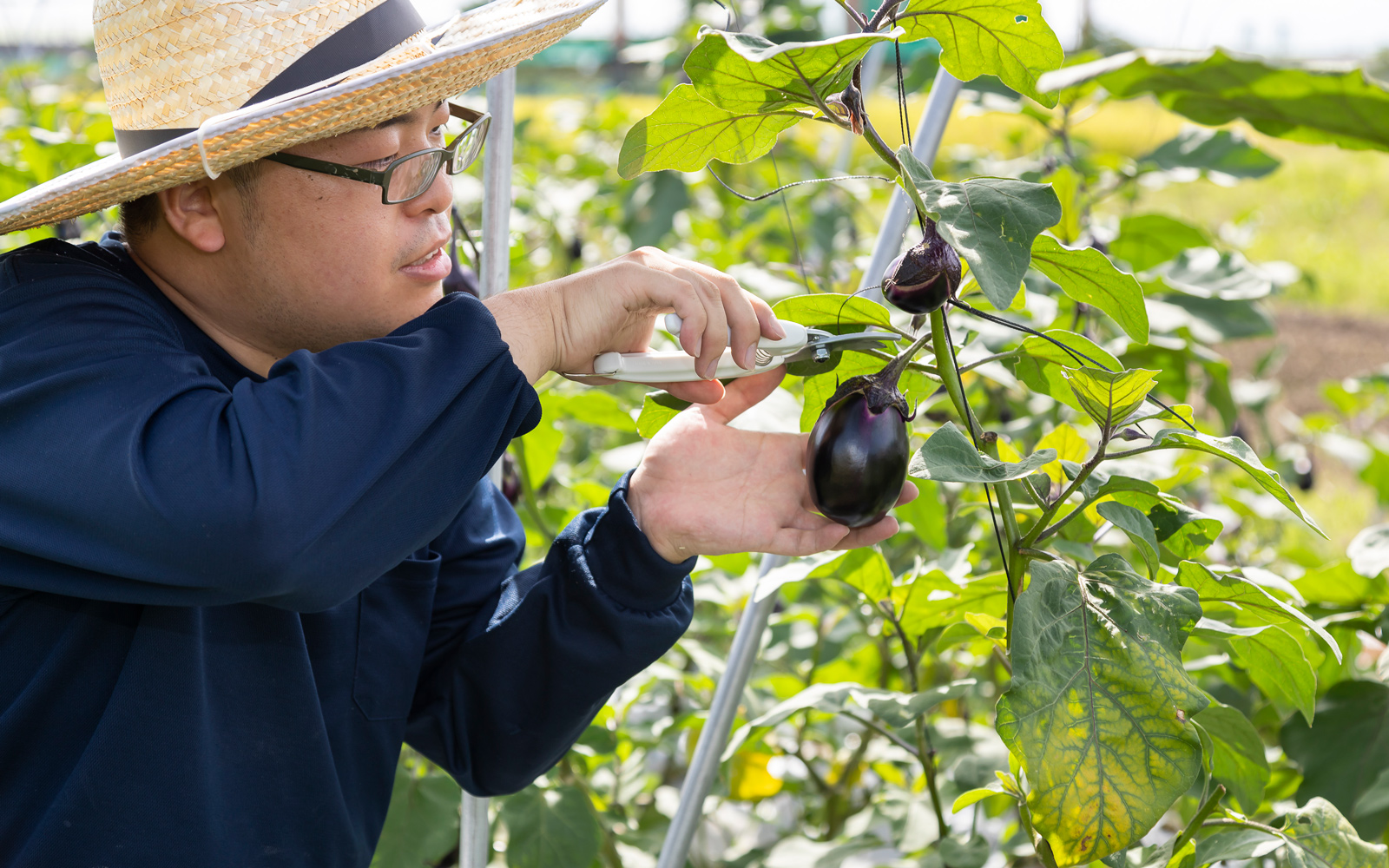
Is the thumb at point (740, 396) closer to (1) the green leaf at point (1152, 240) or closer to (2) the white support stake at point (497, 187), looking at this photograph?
(2) the white support stake at point (497, 187)

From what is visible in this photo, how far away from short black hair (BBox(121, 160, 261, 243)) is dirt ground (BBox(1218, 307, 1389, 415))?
4.89 m

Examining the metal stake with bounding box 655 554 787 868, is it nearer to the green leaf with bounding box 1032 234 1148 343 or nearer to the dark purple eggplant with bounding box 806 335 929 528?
the dark purple eggplant with bounding box 806 335 929 528

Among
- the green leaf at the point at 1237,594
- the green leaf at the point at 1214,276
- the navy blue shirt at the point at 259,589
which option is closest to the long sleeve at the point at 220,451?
the navy blue shirt at the point at 259,589

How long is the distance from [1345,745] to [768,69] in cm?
102

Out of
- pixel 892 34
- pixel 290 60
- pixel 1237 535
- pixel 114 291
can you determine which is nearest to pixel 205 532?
pixel 114 291

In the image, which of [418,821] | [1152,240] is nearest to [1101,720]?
[418,821]

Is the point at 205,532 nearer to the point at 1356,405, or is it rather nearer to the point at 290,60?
the point at 290,60

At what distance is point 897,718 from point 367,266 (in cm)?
67

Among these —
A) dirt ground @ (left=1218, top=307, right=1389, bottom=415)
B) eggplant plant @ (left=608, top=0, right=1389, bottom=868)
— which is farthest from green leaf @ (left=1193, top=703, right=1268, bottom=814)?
dirt ground @ (left=1218, top=307, right=1389, bottom=415)

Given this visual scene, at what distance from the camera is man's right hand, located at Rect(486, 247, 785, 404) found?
0.91m

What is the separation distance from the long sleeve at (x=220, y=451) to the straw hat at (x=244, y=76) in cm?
11

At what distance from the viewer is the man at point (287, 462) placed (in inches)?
30.6

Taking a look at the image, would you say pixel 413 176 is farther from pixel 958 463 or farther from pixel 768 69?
pixel 958 463

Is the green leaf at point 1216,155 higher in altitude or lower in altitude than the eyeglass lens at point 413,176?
lower
